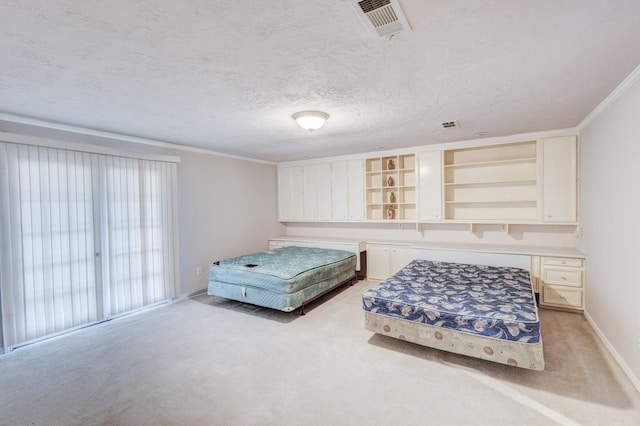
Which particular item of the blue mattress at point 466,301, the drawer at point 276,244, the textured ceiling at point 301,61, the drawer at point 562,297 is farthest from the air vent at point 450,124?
the drawer at point 276,244

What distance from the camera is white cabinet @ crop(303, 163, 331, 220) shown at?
5.83 m

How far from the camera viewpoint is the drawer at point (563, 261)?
3.61 metres

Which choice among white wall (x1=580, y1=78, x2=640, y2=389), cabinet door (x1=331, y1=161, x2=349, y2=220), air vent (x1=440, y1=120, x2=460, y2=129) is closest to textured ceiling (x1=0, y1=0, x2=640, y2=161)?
air vent (x1=440, y1=120, x2=460, y2=129)

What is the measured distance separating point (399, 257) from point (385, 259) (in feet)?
0.84

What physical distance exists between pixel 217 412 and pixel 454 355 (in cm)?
210

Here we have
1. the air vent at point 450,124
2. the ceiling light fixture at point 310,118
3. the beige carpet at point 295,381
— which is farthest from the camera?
the air vent at point 450,124

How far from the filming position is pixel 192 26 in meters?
1.55

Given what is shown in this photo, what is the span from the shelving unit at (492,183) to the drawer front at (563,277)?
812mm

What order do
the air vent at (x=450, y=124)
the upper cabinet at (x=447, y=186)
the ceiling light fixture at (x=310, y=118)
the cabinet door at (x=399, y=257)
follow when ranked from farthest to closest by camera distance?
the cabinet door at (x=399, y=257)
the upper cabinet at (x=447, y=186)
the air vent at (x=450, y=124)
the ceiling light fixture at (x=310, y=118)

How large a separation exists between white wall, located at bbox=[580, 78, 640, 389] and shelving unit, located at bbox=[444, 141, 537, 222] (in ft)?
2.82

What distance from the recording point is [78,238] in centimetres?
344

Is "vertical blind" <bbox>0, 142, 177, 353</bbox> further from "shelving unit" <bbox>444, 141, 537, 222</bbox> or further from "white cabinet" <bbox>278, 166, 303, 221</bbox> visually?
"shelving unit" <bbox>444, 141, 537, 222</bbox>

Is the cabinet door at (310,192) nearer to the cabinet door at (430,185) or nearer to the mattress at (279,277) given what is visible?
the mattress at (279,277)

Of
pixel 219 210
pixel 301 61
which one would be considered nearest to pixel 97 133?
pixel 219 210
